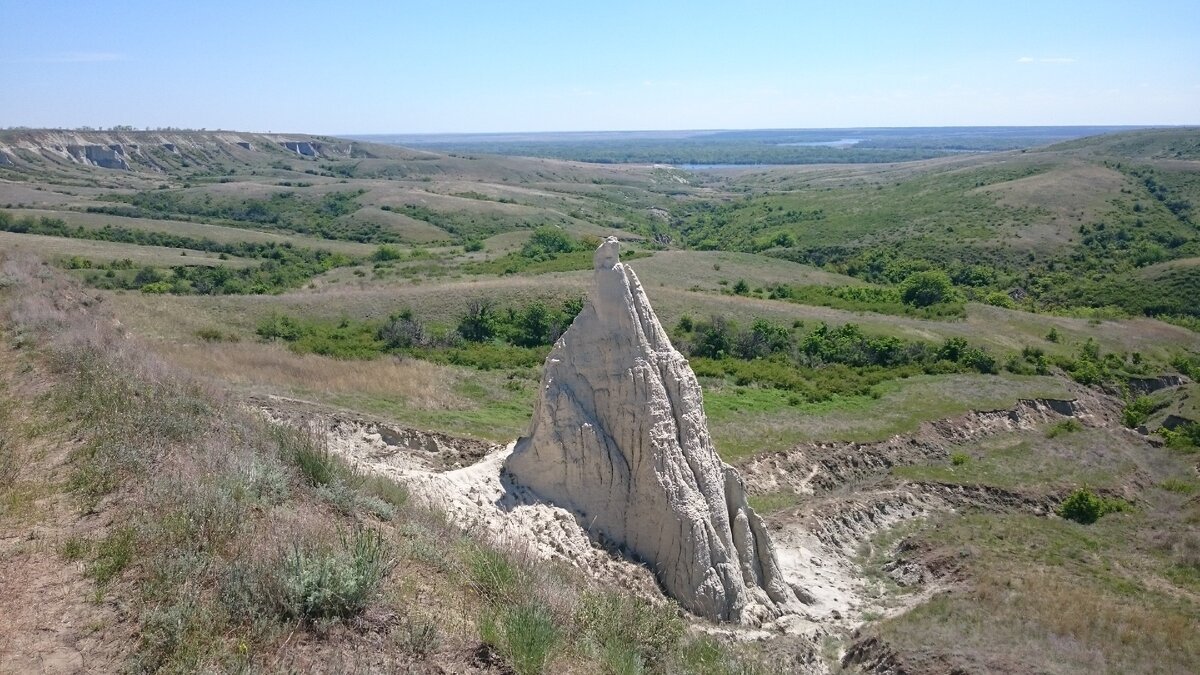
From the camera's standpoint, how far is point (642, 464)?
1439 cm

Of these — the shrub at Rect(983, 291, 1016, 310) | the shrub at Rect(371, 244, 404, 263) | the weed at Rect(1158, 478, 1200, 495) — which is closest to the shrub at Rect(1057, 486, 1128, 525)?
the weed at Rect(1158, 478, 1200, 495)

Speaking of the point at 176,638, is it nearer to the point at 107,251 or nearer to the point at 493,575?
the point at 493,575

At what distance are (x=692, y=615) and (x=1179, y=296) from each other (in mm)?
63959

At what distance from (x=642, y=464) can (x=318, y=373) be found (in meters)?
16.3

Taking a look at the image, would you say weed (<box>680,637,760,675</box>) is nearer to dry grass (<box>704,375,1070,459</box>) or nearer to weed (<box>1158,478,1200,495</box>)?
dry grass (<box>704,375,1070,459</box>)

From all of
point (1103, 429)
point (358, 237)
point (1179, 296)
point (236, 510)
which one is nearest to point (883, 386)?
point (1103, 429)

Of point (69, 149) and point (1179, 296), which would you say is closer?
point (1179, 296)

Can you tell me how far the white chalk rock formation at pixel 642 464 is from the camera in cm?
1385

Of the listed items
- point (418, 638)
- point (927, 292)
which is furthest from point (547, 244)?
point (418, 638)

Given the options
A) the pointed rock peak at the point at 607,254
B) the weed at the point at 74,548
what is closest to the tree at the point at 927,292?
the pointed rock peak at the point at 607,254

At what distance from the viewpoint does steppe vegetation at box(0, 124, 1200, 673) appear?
22.8ft

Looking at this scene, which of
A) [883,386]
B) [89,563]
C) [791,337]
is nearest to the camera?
[89,563]

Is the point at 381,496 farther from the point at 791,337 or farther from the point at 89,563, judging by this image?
the point at 791,337

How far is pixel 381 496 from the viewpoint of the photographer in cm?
1084
